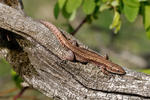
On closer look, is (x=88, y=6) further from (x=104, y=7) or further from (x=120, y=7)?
(x=120, y=7)

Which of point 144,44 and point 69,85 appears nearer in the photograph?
point 69,85

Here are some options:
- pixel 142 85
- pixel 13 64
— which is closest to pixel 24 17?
pixel 13 64

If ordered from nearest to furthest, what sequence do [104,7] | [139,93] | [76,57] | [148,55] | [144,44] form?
[139,93], [76,57], [104,7], [148,55], [144,44]

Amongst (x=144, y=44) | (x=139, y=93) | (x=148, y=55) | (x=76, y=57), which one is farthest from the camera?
(x=144, y=44)

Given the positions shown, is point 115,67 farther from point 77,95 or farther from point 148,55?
point 148,55

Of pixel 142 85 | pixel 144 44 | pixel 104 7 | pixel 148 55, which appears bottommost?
pixel 142 85

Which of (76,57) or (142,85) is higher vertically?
(76,57)

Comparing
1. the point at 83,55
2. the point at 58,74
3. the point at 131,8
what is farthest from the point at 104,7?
the point at 58,74
